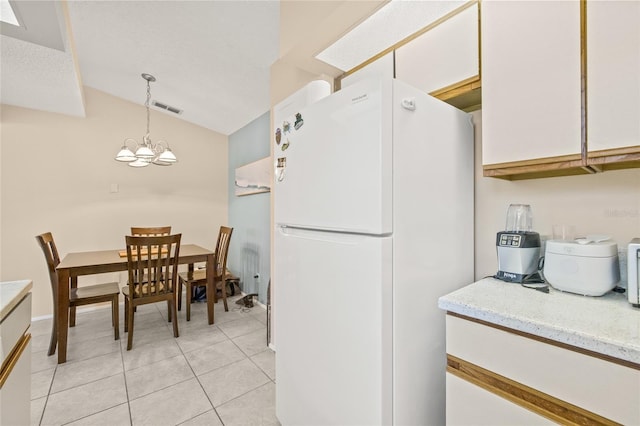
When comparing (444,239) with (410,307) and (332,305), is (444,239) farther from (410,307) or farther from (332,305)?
(332,305)

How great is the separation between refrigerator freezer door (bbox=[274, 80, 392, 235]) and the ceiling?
145cm

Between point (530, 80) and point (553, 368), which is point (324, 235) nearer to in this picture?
point (553, 368)

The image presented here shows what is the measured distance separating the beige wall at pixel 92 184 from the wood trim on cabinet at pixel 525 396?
4199 mm

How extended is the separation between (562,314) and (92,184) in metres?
4.62

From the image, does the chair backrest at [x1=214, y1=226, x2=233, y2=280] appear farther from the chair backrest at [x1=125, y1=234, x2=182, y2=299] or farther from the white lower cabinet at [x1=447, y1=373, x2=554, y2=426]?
the white lower cabinet at [x1=447, y1=373, x2=554, y2=426]

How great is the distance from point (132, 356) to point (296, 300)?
194cm

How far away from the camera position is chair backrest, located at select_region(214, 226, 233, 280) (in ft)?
11.0

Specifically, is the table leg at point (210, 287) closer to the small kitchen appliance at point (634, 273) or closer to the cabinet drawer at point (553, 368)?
the cabinet drawer at point (553, 368)

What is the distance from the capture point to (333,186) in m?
1.15

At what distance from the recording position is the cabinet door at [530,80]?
39.9 inches

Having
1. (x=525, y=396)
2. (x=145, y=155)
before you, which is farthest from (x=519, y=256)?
(x=145, y=155)

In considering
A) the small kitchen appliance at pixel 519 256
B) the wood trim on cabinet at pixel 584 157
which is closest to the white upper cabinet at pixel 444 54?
the wood trim on cabinet at pixel 584 157

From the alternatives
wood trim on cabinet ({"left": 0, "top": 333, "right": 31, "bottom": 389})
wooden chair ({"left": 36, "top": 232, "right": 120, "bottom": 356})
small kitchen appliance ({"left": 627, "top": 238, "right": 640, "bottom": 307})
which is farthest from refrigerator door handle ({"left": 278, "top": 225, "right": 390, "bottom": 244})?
wooden chair ({"left": 36, "top": 232, "right": 120, "bottom": 356})

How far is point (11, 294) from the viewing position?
92cm
